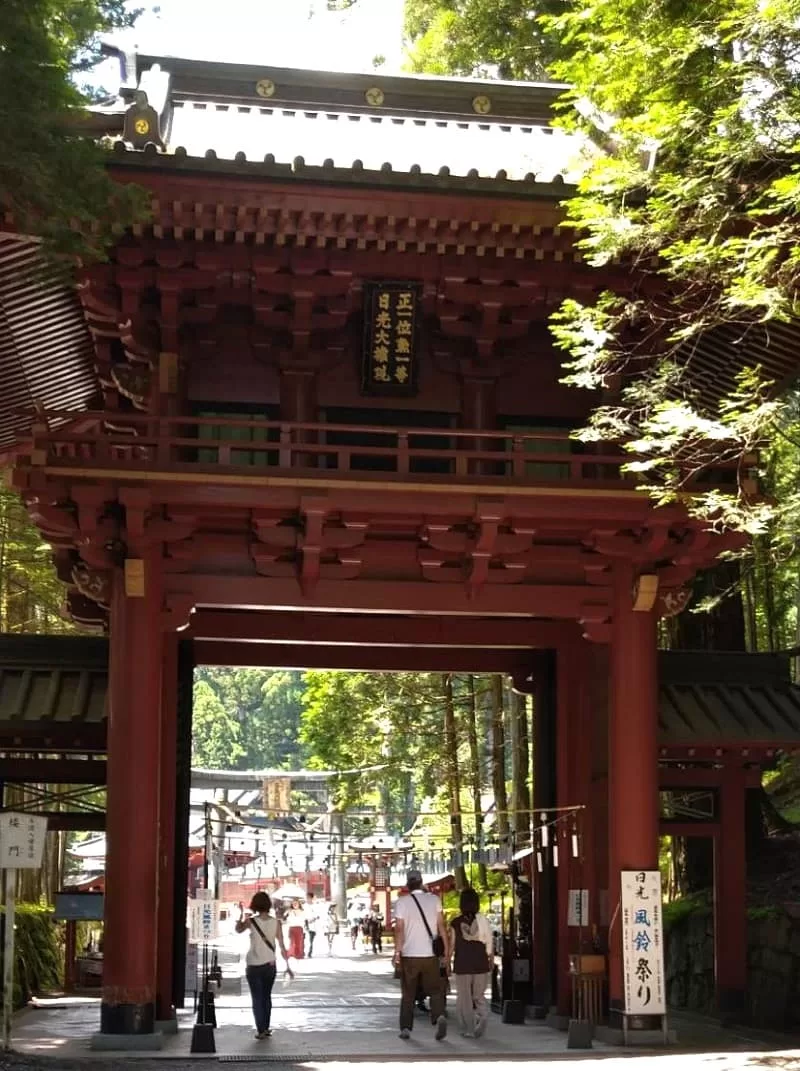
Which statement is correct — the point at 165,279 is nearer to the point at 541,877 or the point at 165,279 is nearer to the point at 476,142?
the point at 476,142

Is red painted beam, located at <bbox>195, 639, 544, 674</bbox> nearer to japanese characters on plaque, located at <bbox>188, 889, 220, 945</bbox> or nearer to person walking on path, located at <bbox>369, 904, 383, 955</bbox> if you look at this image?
japanese characters on plaque, located at <bbox>188, 889, 220, 945</bbox>

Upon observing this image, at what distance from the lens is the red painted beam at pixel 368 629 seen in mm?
15141

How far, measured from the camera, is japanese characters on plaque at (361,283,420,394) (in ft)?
42.5

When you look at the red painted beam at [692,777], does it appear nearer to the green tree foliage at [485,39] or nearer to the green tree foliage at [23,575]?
the green tree foliage at [23,575]

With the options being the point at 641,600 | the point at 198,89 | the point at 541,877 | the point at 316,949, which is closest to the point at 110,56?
the point at 198,89

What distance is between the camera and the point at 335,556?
43.7 ft

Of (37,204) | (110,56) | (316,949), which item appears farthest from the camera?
(316,949)

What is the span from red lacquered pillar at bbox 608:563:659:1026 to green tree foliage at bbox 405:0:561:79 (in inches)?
477

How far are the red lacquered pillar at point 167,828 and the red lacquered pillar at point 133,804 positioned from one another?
1036mm

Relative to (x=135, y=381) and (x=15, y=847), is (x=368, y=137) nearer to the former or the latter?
(x=135, y=381)

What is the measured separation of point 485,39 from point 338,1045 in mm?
16170

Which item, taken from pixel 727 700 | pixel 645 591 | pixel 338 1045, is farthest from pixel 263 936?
pixel 727 700

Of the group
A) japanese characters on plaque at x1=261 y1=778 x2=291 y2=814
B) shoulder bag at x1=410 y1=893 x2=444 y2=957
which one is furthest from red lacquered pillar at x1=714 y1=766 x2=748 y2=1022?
japanese characters on plaque at x1=261 y1=778 x2=291 y2=814

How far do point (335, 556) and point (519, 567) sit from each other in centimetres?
177
